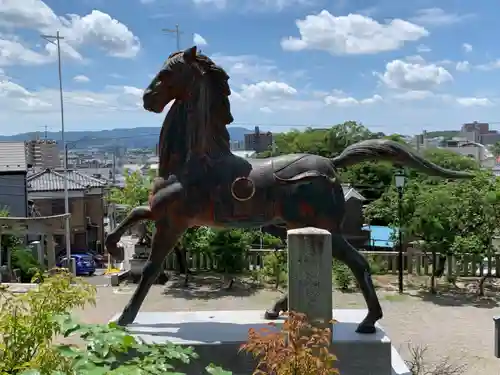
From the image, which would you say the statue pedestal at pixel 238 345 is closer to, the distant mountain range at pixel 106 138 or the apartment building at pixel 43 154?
the distant mountain range at pixel 106 138

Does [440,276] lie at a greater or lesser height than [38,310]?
lesser

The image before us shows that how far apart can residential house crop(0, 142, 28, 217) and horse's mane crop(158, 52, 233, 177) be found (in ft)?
66.0

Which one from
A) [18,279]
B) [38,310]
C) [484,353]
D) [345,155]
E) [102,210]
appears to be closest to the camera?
[38,310]

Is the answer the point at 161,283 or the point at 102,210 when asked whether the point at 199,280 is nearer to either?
the point at 161,283

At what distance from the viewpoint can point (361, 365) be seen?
5.13 m

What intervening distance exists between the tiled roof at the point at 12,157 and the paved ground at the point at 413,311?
12.9m

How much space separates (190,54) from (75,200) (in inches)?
1062

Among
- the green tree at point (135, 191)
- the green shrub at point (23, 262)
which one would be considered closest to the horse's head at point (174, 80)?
the green tree at point (135, 191)

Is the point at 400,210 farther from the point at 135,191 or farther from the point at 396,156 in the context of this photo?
the point at 396,156

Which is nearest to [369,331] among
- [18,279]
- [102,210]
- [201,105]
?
[201,105]

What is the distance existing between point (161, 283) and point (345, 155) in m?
8.62

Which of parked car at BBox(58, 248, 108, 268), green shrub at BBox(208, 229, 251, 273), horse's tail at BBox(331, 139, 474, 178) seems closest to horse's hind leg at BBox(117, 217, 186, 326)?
horse's tail at BBox(331, 139, 474, 178)

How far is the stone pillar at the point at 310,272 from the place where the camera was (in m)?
3.15

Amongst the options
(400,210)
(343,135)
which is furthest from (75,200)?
(400,210)
